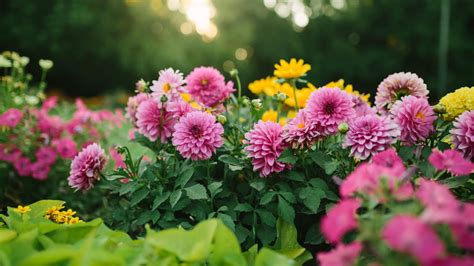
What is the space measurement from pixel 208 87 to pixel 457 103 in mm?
779

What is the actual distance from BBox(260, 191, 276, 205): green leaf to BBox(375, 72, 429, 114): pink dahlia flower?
1.49 feet

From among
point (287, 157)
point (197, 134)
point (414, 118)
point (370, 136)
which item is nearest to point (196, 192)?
point (197, 134)

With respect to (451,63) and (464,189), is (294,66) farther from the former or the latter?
(451,63)

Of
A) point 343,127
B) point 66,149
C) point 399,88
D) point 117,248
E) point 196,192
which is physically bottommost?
point 117,248

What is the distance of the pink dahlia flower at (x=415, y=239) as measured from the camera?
0.75 meters

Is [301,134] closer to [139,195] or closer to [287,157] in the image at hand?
[287,157]

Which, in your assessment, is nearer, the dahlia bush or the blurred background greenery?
the dahlia bush

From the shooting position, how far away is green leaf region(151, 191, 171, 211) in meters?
1.52

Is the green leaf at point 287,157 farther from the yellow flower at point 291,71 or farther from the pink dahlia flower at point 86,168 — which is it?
the pink dahlia flower at point 86,168

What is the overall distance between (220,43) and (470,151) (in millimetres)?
8414

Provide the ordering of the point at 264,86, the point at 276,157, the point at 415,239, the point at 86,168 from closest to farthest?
the point at 415,239
the point at 276,157
the point at 86,168
the point at 264,86

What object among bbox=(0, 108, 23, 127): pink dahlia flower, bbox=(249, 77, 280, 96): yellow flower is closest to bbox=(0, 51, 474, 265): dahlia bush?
bbox=(249, 77, 280, 96): yellow flower

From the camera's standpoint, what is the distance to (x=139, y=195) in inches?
61.9

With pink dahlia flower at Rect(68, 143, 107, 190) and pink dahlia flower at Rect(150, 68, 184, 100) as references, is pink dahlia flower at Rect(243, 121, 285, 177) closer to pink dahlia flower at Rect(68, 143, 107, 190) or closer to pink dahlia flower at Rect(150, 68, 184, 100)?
pink dahlia flower at Rect(150, 68, 184, 100)
